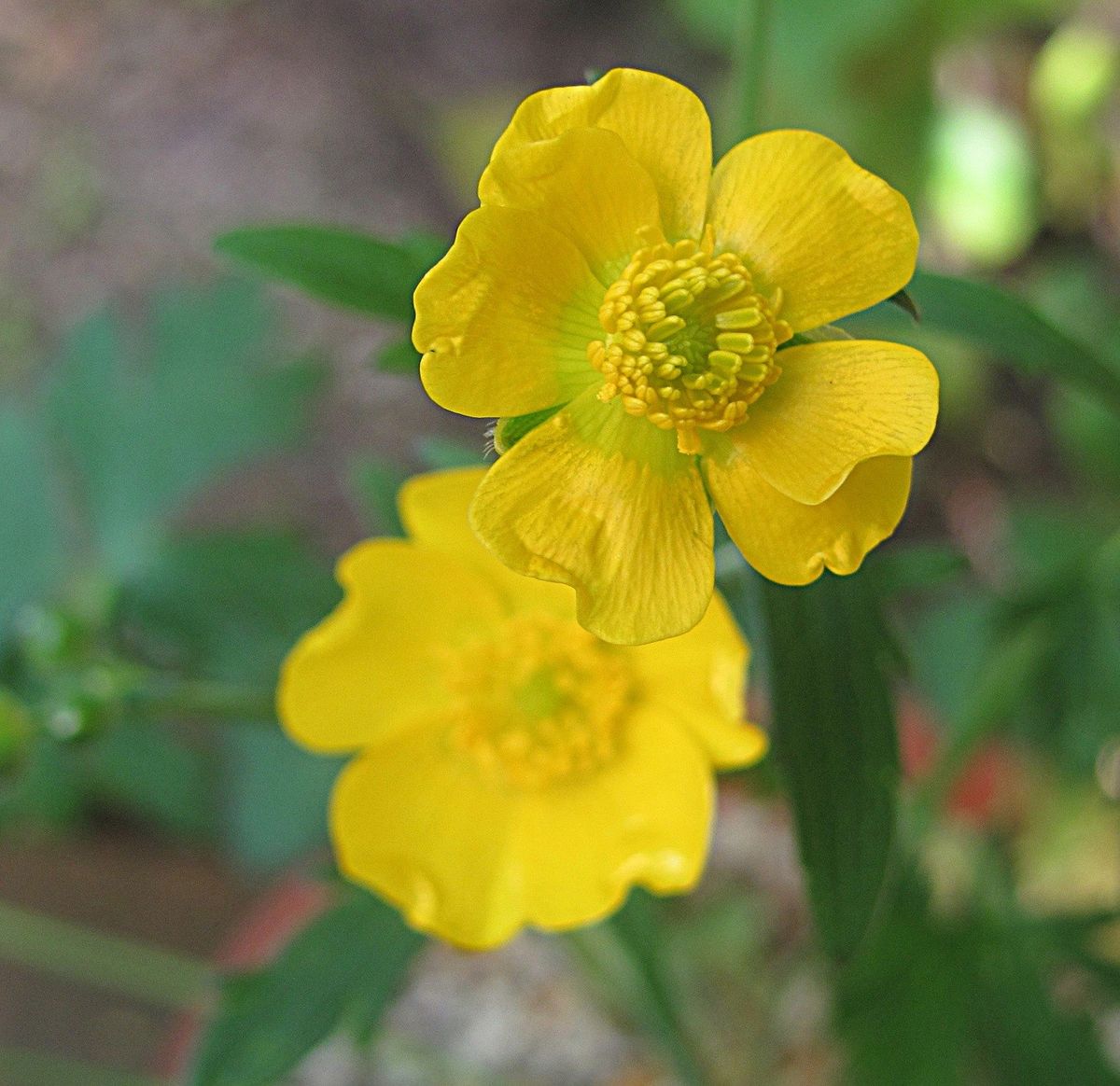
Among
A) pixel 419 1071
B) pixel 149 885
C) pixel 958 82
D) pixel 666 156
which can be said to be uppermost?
pixel 666 156

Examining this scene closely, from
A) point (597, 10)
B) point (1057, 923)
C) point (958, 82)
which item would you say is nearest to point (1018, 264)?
point (958, 82)

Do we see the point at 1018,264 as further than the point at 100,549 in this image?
Yes

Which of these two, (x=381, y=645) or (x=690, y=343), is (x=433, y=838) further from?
(x=690, y=343)

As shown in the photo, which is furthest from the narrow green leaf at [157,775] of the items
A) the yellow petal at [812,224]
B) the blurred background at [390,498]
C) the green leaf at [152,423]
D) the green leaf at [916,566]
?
the yellow petal at [812,224]

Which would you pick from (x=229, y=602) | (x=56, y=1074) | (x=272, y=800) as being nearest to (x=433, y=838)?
(x=229, y=602)

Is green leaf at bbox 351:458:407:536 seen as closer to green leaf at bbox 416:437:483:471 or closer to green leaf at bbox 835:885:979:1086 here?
green leaf at bbox 416:437:483:471

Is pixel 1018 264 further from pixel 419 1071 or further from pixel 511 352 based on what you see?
pixel 511 352

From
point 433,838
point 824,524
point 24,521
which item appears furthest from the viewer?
point 24,521
